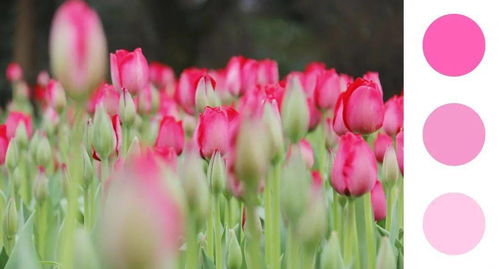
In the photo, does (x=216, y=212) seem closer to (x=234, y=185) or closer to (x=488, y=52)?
(x=234, y=185)

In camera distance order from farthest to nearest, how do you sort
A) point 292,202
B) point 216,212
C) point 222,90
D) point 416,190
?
point 222,90 < point 216,212 < point 416,190 < point 292,202

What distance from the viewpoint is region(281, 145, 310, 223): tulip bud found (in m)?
0.56

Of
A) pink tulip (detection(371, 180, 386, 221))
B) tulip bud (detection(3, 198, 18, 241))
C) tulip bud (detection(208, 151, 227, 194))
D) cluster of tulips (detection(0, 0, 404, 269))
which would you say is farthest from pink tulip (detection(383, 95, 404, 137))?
tulip bud (detection(3, 198, 18, 241))

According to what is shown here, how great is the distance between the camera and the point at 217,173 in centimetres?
81

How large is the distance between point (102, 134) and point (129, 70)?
22 centimetres

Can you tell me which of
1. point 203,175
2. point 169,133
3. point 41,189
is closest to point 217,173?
point 203,175

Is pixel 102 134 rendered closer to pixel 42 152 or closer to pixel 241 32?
pixel 42 152

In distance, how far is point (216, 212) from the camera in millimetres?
916

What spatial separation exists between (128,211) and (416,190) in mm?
377

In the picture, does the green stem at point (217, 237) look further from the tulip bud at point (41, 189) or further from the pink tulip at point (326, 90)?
the pink tulip at point (326, 90)

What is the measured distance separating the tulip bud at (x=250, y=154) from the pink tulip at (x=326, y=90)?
0.90m

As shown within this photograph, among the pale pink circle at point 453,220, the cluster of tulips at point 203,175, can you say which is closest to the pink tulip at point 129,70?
the cluster of tulips at point 203,175

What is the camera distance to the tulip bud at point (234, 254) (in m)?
0.87

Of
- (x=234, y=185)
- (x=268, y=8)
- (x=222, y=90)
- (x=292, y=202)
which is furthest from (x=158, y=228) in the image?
(x=268, y=8)
